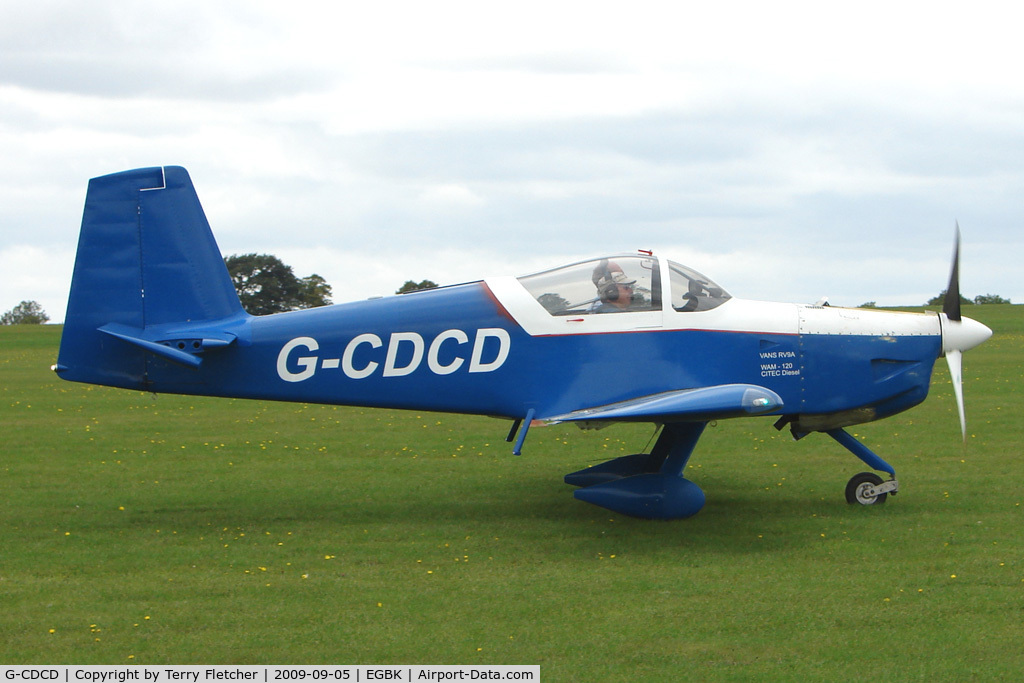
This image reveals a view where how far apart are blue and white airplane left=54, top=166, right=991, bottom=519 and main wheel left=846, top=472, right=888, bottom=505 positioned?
98 cm

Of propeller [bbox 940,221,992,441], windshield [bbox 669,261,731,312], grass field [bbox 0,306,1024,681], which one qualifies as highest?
windshield [bbox 669,261,731,312]

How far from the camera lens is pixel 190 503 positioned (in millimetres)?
9812

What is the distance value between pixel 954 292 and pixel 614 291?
3319 millimetres

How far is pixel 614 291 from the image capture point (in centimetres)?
873

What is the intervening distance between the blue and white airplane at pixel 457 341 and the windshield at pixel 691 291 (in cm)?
1

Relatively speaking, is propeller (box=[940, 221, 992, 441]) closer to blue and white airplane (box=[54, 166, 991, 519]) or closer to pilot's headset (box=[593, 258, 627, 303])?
blue and white airplane (box=[54, 166, 991, 519])

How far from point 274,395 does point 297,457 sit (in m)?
4.22

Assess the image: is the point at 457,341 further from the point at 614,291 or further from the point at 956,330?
the point at 956,330

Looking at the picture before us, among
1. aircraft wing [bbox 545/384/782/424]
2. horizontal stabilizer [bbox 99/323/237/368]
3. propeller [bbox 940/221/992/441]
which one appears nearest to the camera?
aircraft wing [bbox 545/384/782/424]

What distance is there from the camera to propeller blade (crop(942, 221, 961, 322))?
9.24m

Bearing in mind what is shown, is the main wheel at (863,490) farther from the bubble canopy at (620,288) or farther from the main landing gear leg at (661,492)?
the bubble canopy at (620,288)

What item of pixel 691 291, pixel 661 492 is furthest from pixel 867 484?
pixel 691 291

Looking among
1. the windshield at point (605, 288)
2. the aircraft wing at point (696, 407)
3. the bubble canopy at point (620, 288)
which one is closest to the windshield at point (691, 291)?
the bubble canopy at point (620, 288)

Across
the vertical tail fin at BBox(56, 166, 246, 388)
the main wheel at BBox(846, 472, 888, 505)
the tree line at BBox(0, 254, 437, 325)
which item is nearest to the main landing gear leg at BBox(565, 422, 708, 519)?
the main wheel at BBox(846, 472, 888, 505)
